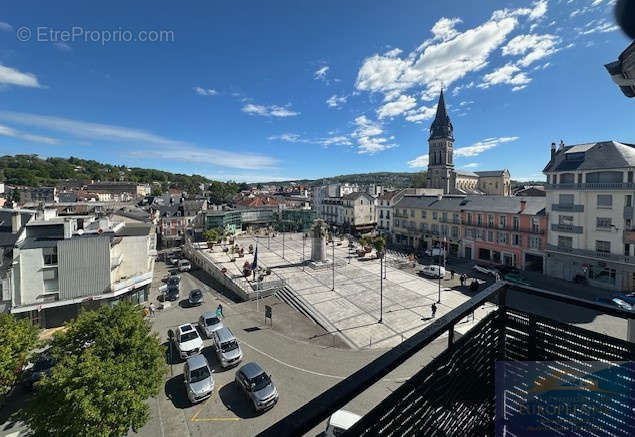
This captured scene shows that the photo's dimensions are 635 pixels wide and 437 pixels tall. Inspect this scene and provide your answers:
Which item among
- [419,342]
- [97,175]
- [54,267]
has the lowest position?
[54,267]

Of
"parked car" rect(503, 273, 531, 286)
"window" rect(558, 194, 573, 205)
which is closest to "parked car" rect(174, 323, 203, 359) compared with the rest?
"parked car" rect(503, 273, 531, 286)

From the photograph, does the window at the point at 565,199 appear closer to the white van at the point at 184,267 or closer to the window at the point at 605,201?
the window at the point at 605,201

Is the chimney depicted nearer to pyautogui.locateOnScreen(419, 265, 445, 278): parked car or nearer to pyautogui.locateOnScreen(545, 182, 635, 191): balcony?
pyautogui.locateOnScreen(419, 265, 445, 278): parked car

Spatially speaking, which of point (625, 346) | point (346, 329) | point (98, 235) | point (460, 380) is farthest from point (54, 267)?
point (625, 346)

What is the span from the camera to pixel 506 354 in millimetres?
3732

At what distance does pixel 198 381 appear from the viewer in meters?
12.9

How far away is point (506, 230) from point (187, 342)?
3339cm

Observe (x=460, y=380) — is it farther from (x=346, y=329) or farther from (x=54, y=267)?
(x=54, y=267)

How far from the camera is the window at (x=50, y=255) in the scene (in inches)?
797

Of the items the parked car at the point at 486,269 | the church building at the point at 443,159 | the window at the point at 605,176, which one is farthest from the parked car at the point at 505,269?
the church building at the point at 443,159

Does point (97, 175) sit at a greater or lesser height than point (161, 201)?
greater

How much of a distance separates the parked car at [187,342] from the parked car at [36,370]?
5577 millimetres

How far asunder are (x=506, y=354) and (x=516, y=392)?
1.59 feet

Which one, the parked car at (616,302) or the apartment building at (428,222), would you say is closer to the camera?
the parked car at (616,302)
